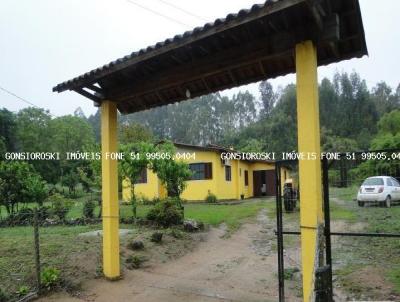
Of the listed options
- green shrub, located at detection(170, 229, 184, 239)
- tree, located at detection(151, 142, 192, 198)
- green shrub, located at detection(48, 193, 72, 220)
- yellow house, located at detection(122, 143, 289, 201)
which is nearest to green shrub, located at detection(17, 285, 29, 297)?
green shrub, located at detection(170, 229, 184, 239)

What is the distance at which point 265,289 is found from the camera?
6875 mm

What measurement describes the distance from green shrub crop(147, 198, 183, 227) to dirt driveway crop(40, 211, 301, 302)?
1793 mm

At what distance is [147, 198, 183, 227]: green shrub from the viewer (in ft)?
41.3

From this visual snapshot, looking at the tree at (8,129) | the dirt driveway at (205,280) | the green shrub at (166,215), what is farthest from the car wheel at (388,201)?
the tree at (8,129)

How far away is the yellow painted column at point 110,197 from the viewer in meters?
7.42

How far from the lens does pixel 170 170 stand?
600 inches

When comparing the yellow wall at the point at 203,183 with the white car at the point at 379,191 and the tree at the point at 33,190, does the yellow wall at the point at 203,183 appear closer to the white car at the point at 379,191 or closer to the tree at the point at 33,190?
the tree at the point at 33,190

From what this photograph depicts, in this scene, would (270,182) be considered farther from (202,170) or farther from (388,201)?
(388,201)

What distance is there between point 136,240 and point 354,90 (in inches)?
2367

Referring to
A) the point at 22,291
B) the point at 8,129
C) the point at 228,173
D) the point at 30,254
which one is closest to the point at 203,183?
the point at 228,173

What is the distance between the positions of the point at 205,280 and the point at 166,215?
5130mm

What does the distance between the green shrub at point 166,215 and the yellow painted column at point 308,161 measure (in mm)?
8231

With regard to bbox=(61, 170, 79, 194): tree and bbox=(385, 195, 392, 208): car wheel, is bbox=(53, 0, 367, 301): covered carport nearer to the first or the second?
bbox=(385, 195, 392, 208): car wheel

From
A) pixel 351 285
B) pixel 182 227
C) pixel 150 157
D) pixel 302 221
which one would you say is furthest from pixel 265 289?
pixel 150 157
